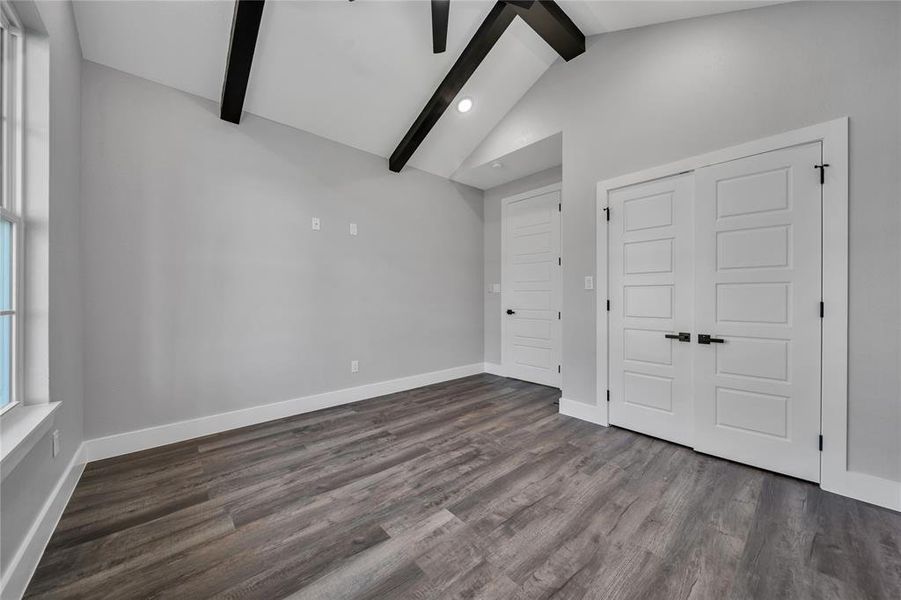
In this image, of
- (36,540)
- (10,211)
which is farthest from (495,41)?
(36,540)

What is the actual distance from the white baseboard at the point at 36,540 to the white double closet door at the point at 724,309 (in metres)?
3.54

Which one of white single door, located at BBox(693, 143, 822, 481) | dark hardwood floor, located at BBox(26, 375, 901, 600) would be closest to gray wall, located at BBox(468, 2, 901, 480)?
white single door, located at BBox(693, 143, 822, 481)

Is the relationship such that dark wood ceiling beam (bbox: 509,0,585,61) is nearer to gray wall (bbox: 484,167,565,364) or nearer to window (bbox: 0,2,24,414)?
gray wall (bbox: 484,167,565,364)

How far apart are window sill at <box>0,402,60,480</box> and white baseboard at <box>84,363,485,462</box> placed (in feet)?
3.60

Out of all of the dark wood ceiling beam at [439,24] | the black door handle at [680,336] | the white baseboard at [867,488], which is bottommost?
the white baseboard at [867,488]

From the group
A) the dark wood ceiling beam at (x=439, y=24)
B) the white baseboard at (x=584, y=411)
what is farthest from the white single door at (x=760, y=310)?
the dark wood ceiling beam at (x=439, y=24)

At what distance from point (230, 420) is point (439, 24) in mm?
3750

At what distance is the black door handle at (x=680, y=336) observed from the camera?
258 cm

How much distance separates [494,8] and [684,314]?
9.77 feet

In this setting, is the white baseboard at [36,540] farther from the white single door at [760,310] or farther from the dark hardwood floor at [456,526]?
the white single door at [760,310]

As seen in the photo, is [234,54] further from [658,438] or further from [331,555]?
[658,438]

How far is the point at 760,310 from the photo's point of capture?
2.27m

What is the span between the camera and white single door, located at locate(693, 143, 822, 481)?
6.89ft

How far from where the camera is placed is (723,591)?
4.35 feet
